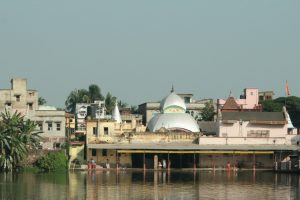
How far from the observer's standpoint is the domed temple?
86.9 meters

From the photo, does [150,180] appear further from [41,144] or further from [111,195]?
[41,144]

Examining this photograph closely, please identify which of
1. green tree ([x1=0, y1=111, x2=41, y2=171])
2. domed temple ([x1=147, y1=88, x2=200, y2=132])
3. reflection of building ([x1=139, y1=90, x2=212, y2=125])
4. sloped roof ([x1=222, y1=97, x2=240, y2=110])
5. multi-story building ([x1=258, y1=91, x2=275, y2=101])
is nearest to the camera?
green tree ([x1=0, y1=111, x2=41, y2=171])

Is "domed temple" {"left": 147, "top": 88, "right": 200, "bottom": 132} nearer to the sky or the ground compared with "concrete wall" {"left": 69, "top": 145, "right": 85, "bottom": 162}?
nearer to the sky

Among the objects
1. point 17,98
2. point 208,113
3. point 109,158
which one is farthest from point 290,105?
point 17,98

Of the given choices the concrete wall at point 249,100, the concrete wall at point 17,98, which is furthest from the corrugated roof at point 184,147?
the concrete wall at point 249,100

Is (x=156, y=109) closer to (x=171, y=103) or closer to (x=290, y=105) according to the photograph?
(x=290, y=105)

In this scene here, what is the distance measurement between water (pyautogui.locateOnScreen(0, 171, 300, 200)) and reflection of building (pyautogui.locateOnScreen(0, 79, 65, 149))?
13.6 metres

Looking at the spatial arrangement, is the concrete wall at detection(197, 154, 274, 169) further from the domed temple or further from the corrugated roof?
the domed temple

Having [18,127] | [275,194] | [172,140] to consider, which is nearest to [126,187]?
[275,194]

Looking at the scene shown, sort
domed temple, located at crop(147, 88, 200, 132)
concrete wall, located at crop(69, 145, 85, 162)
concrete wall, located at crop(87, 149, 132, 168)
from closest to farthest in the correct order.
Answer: concrete wall, located at crop(87, 149, 132, 168) < concrete wall, located at crop(69, 145, 85, 162) < domed temple, located at crop(147, 88, 200, 132)

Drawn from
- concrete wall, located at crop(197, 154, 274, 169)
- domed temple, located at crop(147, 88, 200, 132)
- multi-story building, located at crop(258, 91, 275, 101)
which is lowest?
concrete wall, located at crop(197, 154, 274, 169)

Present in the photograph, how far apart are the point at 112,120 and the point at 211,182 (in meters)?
25.3

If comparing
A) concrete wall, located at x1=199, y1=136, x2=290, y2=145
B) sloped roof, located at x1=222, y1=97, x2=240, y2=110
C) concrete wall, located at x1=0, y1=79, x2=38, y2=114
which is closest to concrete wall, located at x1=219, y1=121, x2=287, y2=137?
concrete wall, located at x1=199, y1=136, x2=290, y2=145

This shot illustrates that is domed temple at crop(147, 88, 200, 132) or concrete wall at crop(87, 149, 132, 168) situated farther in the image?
domed temple at crop(147, 88, 200, 132)
